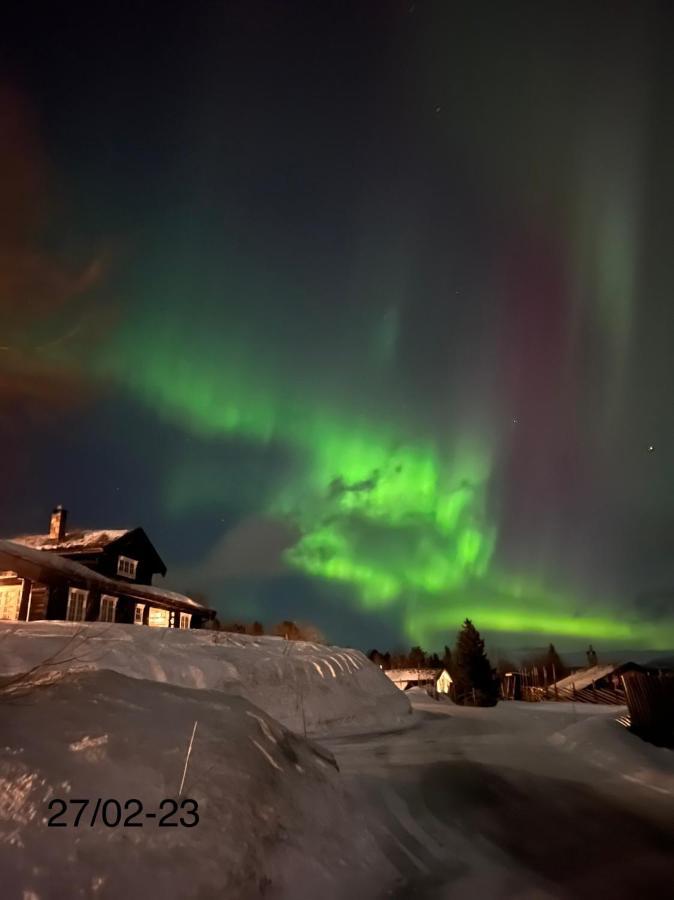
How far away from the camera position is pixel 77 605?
1175 inches

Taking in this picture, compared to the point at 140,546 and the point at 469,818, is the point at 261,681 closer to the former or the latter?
the point at 469,818

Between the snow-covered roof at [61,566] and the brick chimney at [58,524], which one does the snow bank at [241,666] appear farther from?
the brick chimney at [58,524]

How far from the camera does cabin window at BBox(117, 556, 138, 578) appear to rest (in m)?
35.2

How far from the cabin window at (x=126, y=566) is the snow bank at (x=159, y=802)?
100 feet

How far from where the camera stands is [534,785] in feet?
29.9

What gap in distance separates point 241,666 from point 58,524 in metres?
24.2

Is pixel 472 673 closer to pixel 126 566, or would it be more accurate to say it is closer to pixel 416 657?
pixel 126 566

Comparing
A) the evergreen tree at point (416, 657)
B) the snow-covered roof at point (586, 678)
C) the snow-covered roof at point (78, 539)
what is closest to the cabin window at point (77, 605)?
the snow-covered roof at point (78, 539)

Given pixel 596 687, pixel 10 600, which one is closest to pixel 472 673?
pixel 596 687

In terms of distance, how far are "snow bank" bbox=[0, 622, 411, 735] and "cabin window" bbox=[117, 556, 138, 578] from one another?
53.8ft

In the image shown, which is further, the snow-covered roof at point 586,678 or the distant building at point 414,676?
the distant building at point 414,676

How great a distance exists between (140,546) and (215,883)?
3550cm

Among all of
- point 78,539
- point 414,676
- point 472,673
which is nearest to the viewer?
point 78,539

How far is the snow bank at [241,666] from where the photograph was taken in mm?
14141
